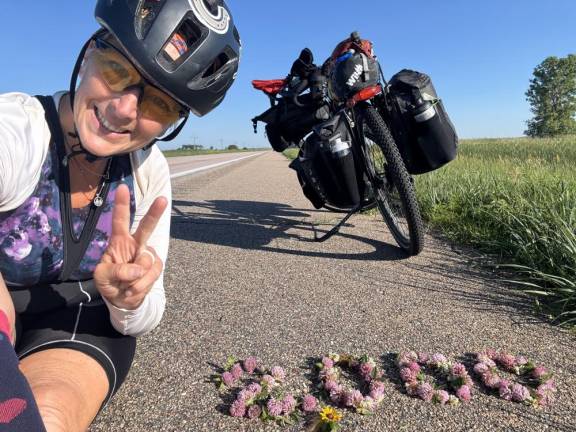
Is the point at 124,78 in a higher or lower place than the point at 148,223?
higher

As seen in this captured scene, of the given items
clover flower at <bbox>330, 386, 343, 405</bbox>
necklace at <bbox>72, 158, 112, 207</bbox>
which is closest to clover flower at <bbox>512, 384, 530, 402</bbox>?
clover flower at <bbox>330, 386, 343, 405</bbox>

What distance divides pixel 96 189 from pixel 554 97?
7783cm

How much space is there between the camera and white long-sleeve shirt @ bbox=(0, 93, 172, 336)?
1190 millimetres

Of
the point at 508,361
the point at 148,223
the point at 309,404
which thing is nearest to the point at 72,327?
the point at 148,223

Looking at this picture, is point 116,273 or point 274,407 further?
point 274,407

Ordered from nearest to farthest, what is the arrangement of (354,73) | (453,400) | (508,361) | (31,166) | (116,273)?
1. (116,273)
2. (31,166)
3. (453,400)
4. (508,361)
5. (354,73)

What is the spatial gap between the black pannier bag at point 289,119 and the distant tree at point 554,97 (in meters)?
68.5

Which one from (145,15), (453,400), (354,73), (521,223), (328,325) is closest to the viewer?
(145,15)

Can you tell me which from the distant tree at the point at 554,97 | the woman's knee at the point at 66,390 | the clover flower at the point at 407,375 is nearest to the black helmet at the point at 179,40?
the woman's knee at the point at 66,390

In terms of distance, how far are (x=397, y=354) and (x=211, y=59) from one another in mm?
1443

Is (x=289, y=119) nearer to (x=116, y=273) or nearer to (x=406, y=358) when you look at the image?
(x=406, y=358)

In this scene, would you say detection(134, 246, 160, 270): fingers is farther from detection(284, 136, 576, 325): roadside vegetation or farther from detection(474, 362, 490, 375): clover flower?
detection(284, 136, 576, 325): roadside vegetation

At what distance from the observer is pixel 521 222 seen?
3.28m

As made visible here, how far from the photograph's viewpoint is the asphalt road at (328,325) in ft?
4.63
